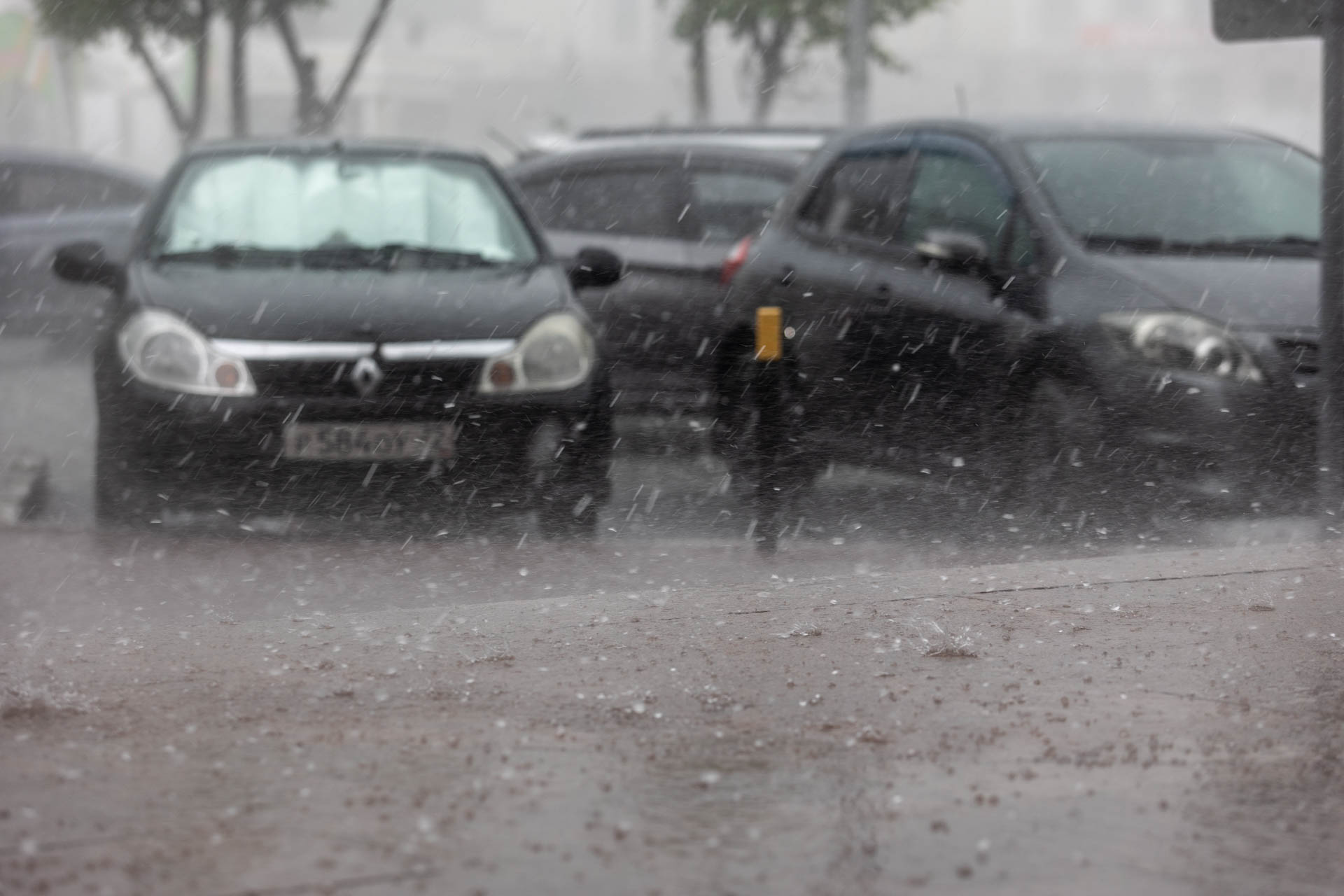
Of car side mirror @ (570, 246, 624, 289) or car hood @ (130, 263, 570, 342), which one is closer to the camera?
car hood @ (130, 263, 570, 342)

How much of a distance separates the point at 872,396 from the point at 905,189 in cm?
96

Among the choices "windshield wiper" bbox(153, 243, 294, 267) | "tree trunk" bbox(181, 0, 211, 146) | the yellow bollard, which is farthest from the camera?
"tree trunk" bbox(181, 0, 211, 146)

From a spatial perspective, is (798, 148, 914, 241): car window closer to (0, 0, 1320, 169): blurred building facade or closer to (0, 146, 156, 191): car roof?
(0, 146, 156, 191): car roof

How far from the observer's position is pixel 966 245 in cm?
746

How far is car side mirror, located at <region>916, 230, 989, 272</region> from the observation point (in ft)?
24.5

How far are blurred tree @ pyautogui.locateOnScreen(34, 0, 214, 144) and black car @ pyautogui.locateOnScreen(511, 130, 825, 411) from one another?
69.6ft

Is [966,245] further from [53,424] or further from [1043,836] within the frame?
[53,424]

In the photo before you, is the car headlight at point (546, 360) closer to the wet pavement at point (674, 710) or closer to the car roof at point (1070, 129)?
the wet pavement at point (674, 710)

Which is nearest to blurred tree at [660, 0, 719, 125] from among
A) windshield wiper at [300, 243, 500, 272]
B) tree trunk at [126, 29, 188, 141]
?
tree trunk at [126, 29, 188, 141]

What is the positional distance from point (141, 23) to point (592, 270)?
84.5 ft

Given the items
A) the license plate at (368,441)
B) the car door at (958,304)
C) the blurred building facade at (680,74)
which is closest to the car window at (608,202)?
the car door at (958,304)

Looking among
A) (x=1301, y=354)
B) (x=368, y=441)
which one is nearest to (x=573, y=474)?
(x=368, y=441)

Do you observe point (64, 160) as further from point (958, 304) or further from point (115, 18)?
point (115, 18)

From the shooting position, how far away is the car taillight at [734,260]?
372 inches
